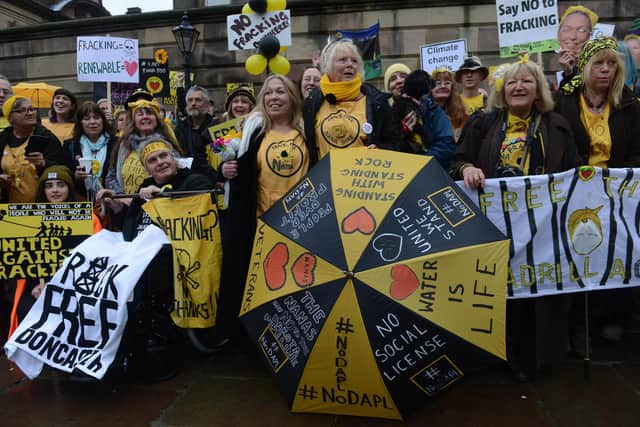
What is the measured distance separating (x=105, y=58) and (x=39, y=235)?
5.00m

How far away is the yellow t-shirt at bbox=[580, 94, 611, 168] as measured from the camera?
3.75m

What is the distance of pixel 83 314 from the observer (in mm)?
3326

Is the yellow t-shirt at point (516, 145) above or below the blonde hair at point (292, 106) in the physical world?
below

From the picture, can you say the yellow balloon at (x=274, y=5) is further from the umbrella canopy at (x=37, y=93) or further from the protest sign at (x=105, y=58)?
the umbrella canopy at (x=37, y=93)

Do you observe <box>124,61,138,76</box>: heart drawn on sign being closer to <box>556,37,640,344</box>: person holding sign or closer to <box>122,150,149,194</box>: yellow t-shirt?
<box>122,150,149,194</box>: yellow t-shirt

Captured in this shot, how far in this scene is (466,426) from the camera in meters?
2.90

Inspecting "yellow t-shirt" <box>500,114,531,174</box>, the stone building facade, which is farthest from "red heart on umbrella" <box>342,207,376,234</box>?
the stone building facade

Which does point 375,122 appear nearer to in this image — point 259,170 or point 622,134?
point 259,170

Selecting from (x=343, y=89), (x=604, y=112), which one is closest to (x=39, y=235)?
(x=343, y=89)

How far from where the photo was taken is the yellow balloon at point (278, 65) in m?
6.29

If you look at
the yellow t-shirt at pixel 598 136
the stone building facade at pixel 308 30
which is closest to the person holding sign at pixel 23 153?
the yellow t-shirt at pixel 598 136

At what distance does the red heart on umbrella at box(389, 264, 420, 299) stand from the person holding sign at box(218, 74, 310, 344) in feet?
4.61

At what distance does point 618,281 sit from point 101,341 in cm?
337

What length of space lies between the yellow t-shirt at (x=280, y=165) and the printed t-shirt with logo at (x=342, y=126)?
0.51ft
